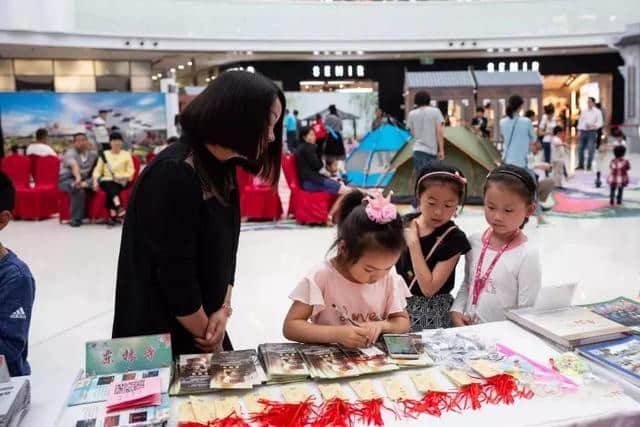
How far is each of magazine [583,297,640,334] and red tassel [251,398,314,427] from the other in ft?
3.44

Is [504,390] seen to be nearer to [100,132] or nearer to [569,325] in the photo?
[569,325]

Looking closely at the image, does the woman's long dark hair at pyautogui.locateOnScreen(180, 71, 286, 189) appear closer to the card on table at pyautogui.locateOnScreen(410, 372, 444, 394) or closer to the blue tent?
the card on table at pyautogui.locateOnScreen(410, 372, 444, 394)

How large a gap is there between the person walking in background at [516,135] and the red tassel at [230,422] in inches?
268

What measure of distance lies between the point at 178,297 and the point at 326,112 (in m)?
17.1

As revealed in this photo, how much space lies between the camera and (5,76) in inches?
762

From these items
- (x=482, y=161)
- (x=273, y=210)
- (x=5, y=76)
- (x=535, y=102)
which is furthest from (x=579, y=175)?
(x=5, y=76)

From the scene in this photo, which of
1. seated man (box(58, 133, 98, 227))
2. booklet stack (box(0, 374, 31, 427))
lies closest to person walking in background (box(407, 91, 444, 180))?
seated man (box(58, 133, 98, 227))

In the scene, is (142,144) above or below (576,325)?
above

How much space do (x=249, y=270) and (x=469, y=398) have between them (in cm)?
429

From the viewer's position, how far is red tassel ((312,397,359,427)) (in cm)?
130

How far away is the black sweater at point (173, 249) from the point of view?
62.1 inches

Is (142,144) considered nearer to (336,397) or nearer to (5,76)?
(5,76)

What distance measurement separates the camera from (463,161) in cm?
890

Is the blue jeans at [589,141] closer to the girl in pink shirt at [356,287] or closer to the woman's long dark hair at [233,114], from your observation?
the girl in pink shirt at [356,287]
